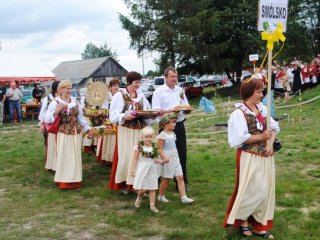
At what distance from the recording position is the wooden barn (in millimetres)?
63406

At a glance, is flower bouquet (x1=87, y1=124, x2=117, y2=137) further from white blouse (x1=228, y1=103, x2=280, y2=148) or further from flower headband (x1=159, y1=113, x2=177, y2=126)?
white blouse (x1=228, y1=103, x2=280, y2=148)

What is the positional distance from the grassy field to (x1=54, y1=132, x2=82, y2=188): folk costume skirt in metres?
0.20

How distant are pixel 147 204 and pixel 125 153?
929mm

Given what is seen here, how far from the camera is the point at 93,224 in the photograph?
6109mm

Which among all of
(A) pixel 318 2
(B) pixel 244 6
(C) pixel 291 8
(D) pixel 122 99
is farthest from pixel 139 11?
(D) pixel 122 99

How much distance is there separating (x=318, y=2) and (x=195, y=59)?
41.6ft

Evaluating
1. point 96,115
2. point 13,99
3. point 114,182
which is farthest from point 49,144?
point 13,99

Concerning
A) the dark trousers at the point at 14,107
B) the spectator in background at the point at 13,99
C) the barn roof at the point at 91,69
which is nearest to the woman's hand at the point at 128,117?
the spectator in background at the point at 13,99

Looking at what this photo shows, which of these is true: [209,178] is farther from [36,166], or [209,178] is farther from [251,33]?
[251,33]

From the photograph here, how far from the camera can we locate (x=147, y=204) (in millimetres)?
6855

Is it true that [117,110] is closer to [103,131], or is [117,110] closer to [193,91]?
[103,131]

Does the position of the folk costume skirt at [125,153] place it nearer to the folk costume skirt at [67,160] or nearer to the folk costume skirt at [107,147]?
the folk costume skirt at [67,160]

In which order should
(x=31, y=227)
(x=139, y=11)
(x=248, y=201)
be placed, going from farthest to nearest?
(x=139, y=11), (x=31, y=227), (x=248, y=201)

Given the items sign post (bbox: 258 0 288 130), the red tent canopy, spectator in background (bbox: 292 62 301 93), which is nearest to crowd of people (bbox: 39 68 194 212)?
sign post (bbox: 258 0 288 130)
